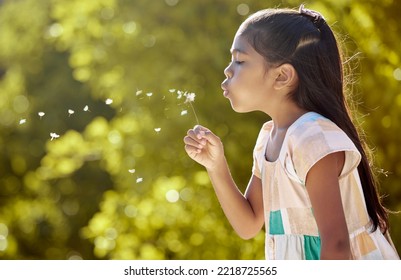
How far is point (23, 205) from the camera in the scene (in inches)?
139

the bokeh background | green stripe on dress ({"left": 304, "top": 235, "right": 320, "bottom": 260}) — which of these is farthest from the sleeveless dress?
the bokeh background

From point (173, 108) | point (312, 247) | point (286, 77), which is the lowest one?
point (312, 247)

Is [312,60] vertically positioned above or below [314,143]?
above

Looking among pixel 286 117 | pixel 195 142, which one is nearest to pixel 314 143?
pixel 286 117

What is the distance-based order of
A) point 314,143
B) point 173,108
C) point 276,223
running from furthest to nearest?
point 173,108, point 276,223, point 314,143

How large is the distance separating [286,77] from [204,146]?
0.19 metres

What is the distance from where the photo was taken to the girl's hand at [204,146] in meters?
1.24

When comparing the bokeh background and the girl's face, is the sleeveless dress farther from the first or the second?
the bokeh background

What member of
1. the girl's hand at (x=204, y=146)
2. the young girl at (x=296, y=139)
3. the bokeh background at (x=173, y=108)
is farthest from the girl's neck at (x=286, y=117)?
the bokeh background at (x=173, y=108)

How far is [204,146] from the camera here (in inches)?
49.6

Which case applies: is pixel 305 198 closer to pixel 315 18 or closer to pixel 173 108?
pixel 315 18
